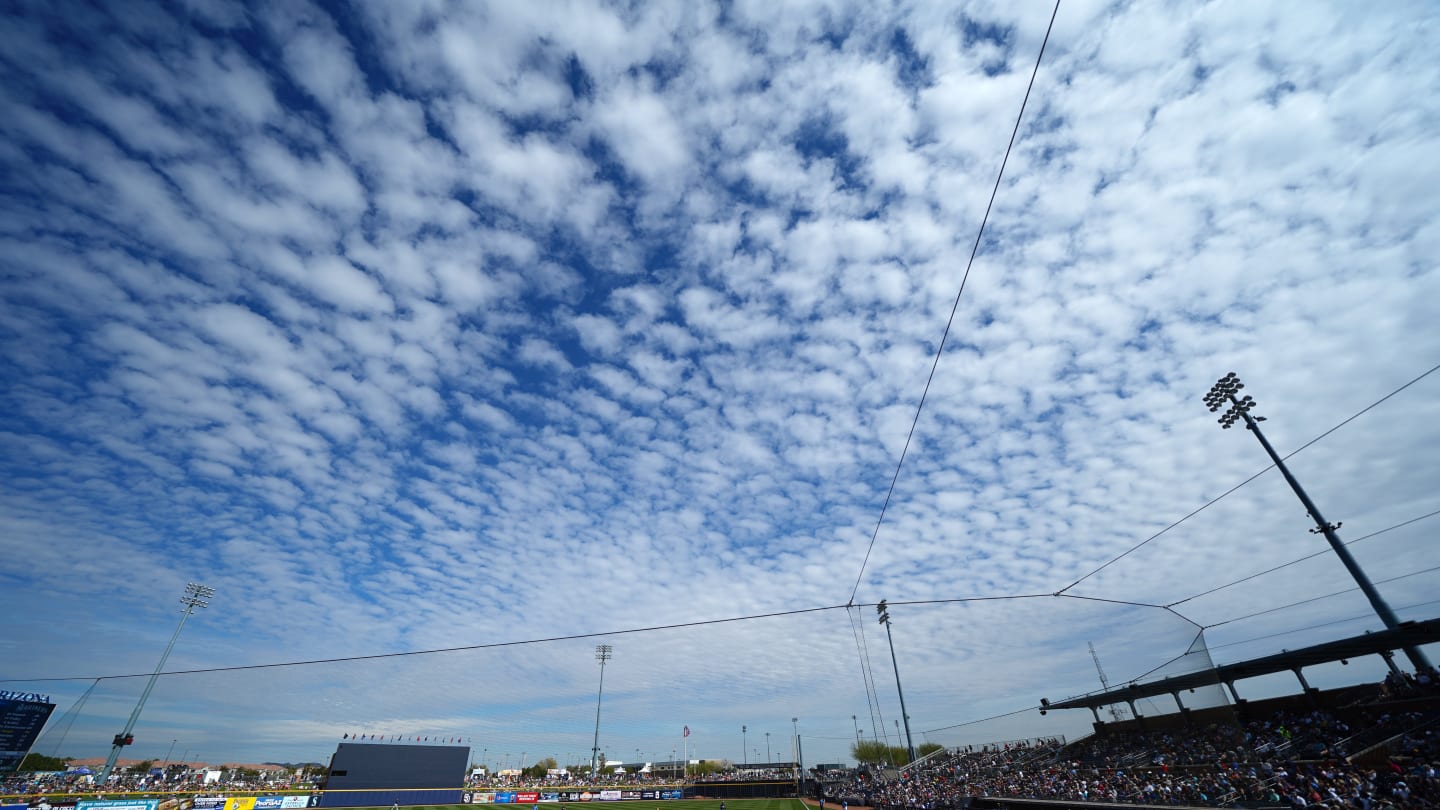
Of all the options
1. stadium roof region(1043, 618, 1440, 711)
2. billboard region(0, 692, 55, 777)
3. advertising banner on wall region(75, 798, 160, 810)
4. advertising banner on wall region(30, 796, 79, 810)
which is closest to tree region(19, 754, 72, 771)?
billboard region(0, 692, 55, 777)

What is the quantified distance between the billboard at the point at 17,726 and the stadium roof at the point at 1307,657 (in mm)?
103142

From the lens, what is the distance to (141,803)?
104 ft

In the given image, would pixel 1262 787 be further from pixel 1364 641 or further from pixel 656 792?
pixel 656 792

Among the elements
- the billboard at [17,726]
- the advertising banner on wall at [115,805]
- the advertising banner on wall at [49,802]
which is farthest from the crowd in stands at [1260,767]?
the billboard at [17,726]

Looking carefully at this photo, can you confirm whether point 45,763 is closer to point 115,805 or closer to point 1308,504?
point 115,805

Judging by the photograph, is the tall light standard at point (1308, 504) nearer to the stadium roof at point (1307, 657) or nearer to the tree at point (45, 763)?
the stadium roof at point (1307, 657)

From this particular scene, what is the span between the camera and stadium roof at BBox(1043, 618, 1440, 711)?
61.5 ft

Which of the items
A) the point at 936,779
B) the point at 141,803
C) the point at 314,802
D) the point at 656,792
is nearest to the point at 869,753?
the point at 656,792

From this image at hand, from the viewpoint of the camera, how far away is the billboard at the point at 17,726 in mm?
58875

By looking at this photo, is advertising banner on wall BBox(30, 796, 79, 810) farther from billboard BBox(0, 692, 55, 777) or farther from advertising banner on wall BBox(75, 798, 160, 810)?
billboard BBox(0, 692, 55, 777)

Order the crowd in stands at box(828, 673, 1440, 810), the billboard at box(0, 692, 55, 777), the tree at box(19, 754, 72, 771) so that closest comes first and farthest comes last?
the crowd in stands at box(828, 673, 1440, 810), the billboard at box(0, 692, 55, 777), the tree at box(19, 754, 72, 771)

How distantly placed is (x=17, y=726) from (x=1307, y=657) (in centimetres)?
11131

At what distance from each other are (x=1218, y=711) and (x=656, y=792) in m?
69.7

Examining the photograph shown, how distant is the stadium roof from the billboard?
10314cm
